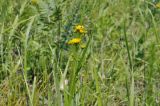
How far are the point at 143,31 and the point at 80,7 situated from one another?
1.79 ft

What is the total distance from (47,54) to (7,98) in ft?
1.23

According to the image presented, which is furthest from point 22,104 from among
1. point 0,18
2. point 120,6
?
point 120,6

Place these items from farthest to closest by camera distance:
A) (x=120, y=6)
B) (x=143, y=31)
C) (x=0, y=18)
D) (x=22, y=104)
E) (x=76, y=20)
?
(x=120, y=6), (x=143, y=31), (x=76, y=20), (x=0, y=18), (x=22, y=104)

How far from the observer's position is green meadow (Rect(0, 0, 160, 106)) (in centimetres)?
146

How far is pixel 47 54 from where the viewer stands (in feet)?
6.40

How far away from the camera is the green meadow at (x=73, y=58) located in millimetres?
1456

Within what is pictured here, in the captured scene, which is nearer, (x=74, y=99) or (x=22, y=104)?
(x=74, y=99)

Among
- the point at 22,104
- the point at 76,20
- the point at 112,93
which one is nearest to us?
the point at 22,104

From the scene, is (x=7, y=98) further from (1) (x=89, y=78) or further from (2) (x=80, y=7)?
(2) (x=80, y=7)

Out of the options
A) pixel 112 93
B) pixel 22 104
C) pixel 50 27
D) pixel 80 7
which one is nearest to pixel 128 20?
pixel 80 7

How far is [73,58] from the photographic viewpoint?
4.96 ft

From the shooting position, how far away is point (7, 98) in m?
1.64

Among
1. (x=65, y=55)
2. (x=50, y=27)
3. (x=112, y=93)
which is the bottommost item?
(x=112, y=93)

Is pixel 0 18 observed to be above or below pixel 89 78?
Result: above
